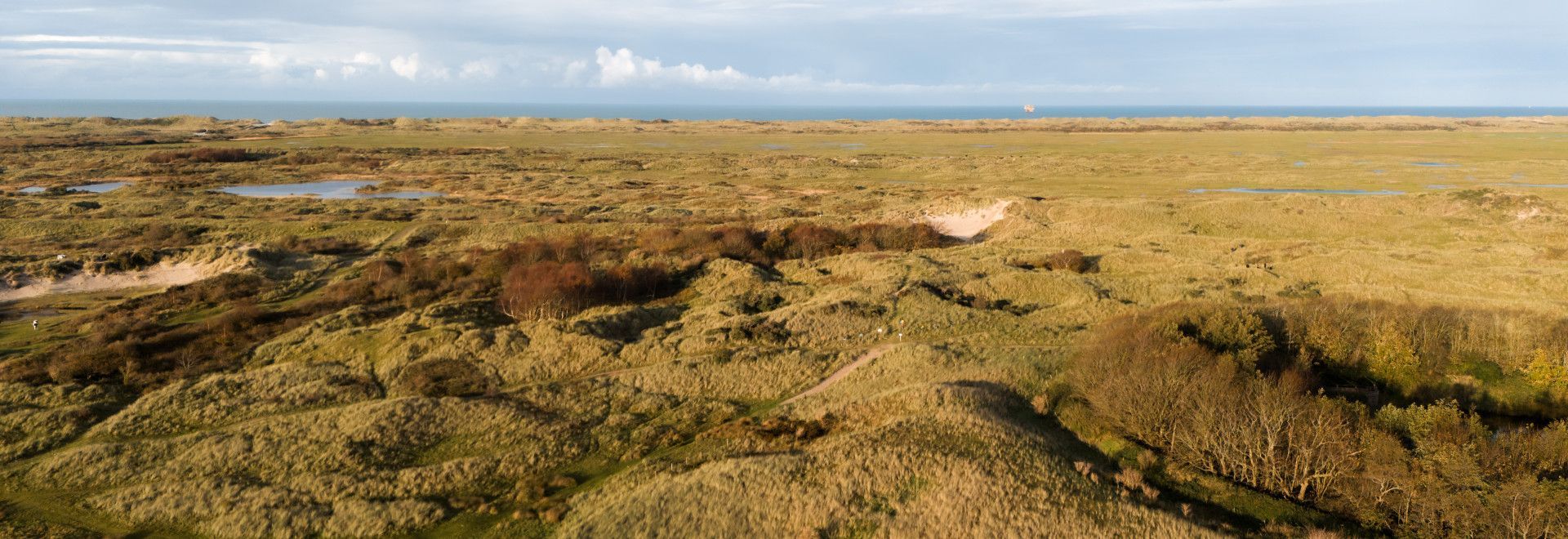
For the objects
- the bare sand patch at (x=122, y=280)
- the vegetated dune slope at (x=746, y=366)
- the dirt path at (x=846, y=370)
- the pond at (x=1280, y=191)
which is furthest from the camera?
the pond at (x=1280, y=191)

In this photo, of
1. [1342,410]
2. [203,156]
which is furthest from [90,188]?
[1342,410]

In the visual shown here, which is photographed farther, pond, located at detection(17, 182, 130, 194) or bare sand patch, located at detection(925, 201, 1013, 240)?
pond, located at detection(17, 182, 130, 194)

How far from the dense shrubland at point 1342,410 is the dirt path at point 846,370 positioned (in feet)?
28.9

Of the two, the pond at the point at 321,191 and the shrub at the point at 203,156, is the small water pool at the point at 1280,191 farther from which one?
the shrub at the point at 203,156

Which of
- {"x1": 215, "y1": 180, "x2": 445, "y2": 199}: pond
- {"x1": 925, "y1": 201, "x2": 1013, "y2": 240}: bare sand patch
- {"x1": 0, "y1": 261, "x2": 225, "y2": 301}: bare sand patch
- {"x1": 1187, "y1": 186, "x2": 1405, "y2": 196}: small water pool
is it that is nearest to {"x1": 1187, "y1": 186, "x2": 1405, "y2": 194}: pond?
{"x1": 1187, "y1": 186, "x2": 1405, "y2": 196}: small water pool

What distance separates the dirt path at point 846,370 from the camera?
32.6 meters

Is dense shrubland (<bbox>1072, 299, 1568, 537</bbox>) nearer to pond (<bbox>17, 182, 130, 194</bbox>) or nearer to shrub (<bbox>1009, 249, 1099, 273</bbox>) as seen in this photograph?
shrub (<bbox>1009, 249, 1099, 273</bbox>)

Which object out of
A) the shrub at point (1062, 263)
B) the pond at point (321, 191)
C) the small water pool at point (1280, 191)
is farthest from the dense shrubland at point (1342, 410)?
the pond at point (321, 191)

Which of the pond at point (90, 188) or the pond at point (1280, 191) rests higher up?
the pond at point (1280, 191)

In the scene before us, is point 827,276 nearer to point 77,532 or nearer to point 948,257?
point 948,257

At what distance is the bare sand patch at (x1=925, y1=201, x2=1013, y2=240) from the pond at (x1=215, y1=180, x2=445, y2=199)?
6163 centimetres

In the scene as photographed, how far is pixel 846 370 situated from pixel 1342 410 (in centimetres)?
1737

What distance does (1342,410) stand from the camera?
25891 millimetres

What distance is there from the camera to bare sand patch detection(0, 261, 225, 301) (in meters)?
53.7
